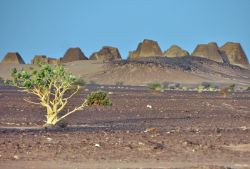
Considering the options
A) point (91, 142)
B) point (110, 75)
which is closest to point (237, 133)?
point (91, 142)

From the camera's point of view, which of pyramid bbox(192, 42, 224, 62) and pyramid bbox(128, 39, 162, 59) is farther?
pyramid bbox(128, 39, 162, 59)

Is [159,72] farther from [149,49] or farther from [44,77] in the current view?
[44,77]

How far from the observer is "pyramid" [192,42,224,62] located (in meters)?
190

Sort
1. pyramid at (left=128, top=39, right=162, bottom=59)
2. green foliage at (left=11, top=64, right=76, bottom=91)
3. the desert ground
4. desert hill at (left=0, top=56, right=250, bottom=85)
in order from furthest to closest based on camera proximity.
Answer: pyramid at (left=128, top=39, right=162, bottom=59), desert hill at (left=0, top=56, right=250, bottom=85), green foliage at (left=11, top=64, right=76, bottom=91), the desert ground

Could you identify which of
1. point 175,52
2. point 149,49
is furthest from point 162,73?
point 175,52

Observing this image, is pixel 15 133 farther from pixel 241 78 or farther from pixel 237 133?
pixel 241 78

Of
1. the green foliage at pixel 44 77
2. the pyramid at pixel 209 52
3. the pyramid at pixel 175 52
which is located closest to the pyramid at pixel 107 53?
the pyramid at pixel 175 52

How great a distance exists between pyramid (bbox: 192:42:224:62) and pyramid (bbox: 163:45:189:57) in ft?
→ 10.9

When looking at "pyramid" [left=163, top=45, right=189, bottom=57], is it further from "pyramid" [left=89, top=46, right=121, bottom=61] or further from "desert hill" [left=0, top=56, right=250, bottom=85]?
"desert hill" [left=0, top=56, right=250, bottom=85]

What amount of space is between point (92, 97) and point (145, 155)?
905 inches

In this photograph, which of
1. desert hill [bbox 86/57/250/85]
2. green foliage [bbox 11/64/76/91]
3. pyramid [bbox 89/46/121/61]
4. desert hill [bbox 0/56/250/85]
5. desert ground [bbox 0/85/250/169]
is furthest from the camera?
pyramid [bbox 89/46/121/61]

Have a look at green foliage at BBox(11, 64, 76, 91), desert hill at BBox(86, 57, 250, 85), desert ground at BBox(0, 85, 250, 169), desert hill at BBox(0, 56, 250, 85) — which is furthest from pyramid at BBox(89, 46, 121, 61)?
green foliage at BBox(11, 64, 76, 91)

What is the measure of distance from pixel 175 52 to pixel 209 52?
328 inches

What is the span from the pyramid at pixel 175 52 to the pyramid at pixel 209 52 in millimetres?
3314
